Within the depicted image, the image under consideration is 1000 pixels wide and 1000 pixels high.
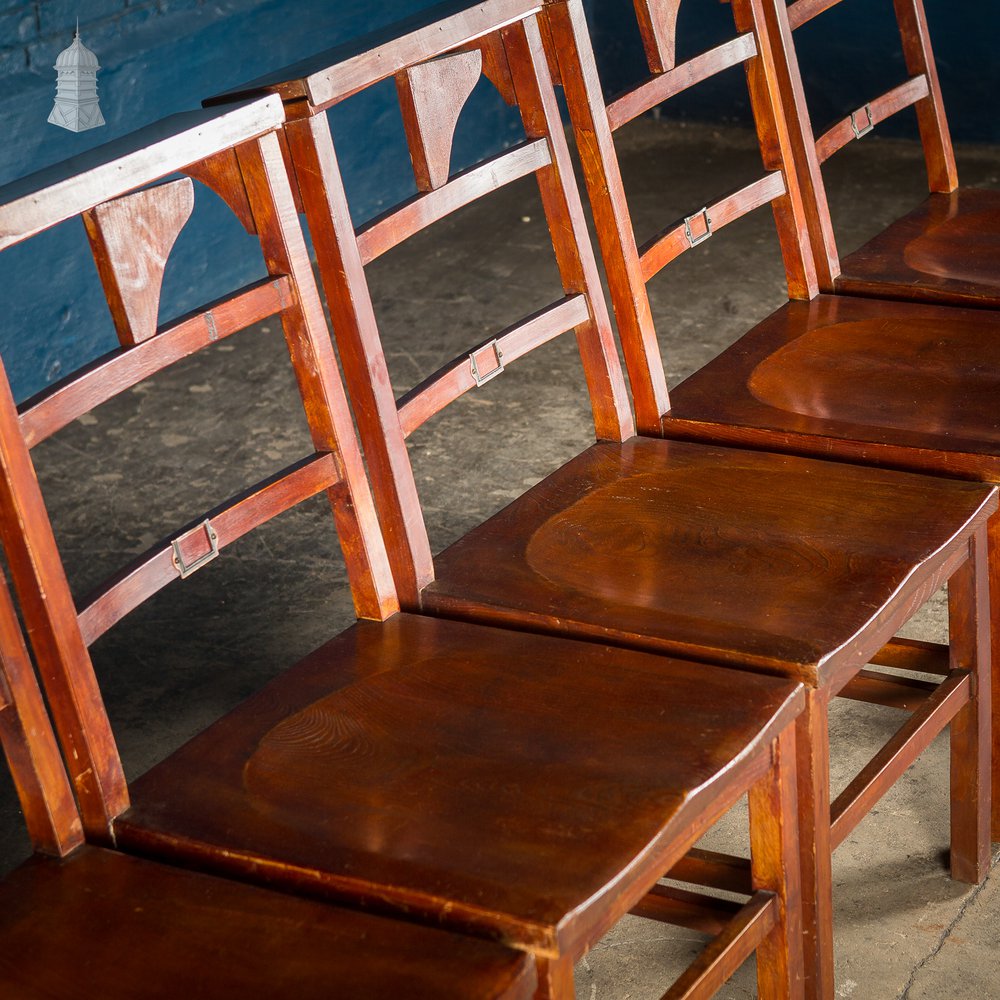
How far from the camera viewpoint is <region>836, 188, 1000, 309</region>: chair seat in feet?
6.95

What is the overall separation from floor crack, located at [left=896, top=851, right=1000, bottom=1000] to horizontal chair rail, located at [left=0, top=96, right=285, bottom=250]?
1.13 meters

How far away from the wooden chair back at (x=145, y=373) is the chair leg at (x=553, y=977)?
0.40m

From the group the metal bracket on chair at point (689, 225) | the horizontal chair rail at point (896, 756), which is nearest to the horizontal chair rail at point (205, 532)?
the horizontal chair rail at point (896, 756)

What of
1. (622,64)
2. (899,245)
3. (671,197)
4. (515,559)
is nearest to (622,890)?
(515,559)

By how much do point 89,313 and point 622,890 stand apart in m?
2.95

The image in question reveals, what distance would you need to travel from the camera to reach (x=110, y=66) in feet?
12.1

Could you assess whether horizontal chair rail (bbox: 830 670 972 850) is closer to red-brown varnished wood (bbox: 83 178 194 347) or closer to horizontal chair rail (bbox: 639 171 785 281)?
horizontal chair rail (bbox: 639 171 785 281)

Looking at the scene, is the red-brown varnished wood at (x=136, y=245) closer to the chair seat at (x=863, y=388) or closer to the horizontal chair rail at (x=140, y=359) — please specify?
the horizontal chair rail at (x=140, y=359)

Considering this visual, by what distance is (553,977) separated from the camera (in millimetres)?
1057

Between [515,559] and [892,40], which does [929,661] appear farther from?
[892,40]

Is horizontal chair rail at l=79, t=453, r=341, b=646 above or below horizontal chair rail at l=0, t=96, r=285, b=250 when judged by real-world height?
Answer: below

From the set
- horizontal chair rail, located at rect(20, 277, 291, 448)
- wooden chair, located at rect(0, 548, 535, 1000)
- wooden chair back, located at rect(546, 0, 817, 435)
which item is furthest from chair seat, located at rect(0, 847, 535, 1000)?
wooden chair back, located at rect(546, 0, 817, 435)

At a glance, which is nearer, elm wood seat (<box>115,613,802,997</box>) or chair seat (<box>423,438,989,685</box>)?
elm wood seat (<box>115,613,802,997</box>)

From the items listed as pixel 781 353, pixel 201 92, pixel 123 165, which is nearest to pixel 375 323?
pixel 123 165
